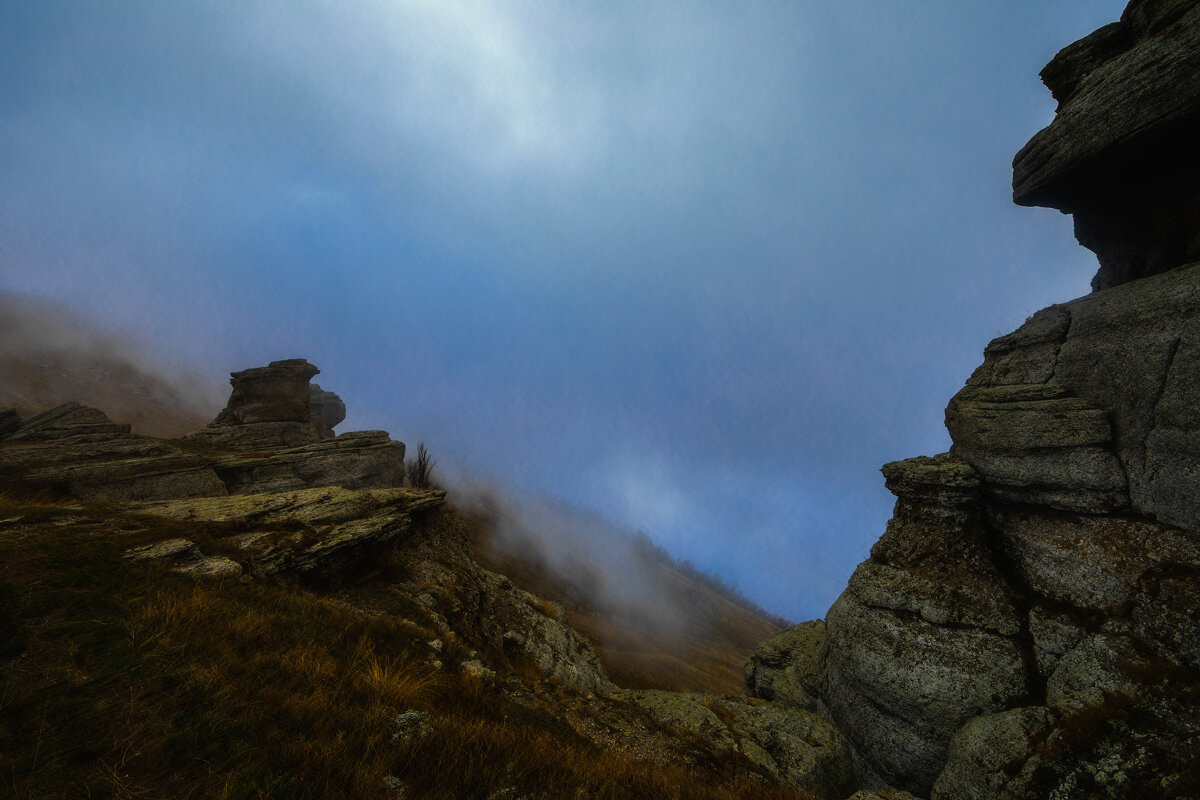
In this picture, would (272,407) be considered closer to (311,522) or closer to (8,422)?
(8,422)

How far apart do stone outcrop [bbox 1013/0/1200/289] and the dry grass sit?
22613 mm

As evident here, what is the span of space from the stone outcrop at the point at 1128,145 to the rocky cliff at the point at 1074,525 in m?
0.06

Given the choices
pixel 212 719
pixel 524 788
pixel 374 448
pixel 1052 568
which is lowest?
pixel 524 788

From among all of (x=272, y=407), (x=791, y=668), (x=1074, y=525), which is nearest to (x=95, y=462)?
(x=272, y=407)

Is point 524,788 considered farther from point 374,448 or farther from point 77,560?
point 374,448

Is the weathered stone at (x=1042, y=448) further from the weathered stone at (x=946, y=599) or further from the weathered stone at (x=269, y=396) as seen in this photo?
the weathered stone at (x=269, y=396)

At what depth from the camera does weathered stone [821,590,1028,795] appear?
12703 millimetres

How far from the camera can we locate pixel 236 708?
5695mm

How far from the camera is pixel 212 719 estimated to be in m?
5.35

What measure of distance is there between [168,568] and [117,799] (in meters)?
8.22

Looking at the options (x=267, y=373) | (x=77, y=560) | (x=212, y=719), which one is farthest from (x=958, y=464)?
(x=267, y=373)

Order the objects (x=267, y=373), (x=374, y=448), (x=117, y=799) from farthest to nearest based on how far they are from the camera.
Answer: (x=267, y=373) → (x=374, y=448) → (x=117, y=799)

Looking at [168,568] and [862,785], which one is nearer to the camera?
[168,568]

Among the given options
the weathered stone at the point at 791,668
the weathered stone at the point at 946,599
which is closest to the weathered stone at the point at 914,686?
the weathered stone at the point at 946,599
